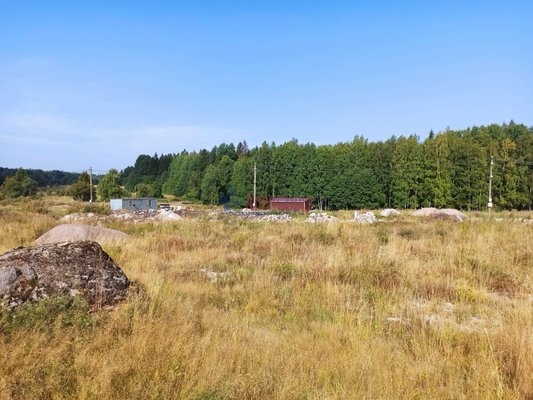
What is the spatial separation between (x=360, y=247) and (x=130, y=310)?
7.09 metres

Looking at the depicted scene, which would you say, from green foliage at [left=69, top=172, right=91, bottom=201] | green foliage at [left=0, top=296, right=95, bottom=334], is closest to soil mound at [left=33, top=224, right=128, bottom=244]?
green foliage at [left=0, top=296, right=95, bottom=334]

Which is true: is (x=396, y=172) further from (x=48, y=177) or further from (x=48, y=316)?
(x=48, y=177)

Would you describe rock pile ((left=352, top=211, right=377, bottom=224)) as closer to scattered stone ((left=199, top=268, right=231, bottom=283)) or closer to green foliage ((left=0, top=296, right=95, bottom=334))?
scattered stone ((left=199, top=268, right=231, bottom=283))

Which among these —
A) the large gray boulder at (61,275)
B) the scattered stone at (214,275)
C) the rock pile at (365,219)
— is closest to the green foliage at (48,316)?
the large gray boulder at (61,275)

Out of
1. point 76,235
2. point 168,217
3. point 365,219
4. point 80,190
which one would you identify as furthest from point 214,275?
point 80,190

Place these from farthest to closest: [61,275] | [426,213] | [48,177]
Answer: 1. [48,177]
2. [426,213]
3. [61,275]

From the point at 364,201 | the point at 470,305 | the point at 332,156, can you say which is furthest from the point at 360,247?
the point at 332,156

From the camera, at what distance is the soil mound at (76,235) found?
11.0 meters

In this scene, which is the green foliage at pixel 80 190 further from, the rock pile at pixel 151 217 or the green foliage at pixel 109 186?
the rock pile at pixel 151 217

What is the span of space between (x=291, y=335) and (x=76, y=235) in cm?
855

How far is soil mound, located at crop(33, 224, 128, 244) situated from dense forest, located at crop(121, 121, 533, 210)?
49.6m

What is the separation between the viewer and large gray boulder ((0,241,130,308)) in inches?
178

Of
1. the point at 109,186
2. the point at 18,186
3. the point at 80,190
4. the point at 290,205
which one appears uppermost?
the point at 109,186

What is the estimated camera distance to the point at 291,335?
14.7ft
